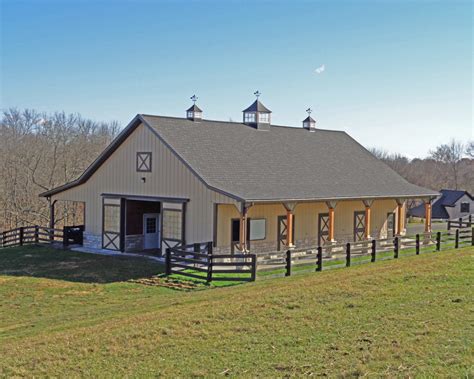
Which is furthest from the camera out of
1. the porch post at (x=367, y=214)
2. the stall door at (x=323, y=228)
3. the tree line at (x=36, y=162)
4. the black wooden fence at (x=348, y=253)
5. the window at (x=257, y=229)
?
the tree line at (x=36, y=162)

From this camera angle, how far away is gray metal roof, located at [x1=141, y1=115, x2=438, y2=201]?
68.4 feet

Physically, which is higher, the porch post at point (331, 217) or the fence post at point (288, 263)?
the porch post at point (331, 217)

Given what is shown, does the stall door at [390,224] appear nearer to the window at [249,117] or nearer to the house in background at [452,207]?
the window at [249,117]

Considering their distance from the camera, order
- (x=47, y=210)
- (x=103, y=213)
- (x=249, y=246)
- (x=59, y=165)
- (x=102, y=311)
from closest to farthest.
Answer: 1. (x=102, y=311)
2. (x=249, y=246)
3. (x=103, y=213)
4. (x=47, y=210)
5. (x=59, y=165)

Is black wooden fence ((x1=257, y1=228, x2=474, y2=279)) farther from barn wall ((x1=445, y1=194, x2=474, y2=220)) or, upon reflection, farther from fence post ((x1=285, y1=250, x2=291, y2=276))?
barn wall ((x1=445, y1=194, x2=474, y2=220))

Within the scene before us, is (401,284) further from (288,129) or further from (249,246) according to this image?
(288,129)

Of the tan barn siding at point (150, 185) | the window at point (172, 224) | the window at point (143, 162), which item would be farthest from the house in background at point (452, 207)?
the window at point (172, 224)

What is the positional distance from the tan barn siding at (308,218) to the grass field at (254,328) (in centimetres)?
452

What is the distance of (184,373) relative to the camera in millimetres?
7324

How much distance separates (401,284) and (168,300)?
18.5ft

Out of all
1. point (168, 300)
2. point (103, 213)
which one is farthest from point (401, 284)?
point (103, 213)

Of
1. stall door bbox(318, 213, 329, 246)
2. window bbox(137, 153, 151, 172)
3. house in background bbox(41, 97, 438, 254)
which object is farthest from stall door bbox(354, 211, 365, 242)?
window bbox(137, 153, 151, 172)

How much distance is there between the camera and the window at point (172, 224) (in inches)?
823

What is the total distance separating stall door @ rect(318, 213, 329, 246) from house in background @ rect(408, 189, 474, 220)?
31.7 meters
